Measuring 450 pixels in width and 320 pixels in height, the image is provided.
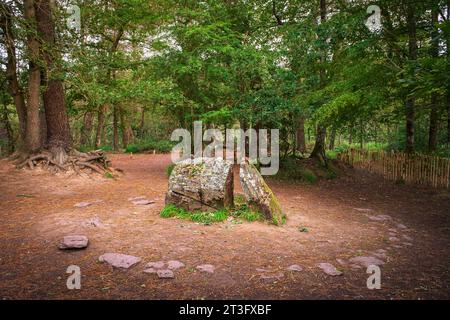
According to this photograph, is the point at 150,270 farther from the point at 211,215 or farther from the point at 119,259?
the point at 211,215

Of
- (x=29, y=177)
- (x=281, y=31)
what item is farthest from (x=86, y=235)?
(x=281, y=31)

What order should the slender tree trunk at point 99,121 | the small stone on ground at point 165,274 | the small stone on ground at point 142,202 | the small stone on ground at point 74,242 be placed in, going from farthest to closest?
the slender tree trunk at point 99,121, the small stone on ground at point 142,202, the small stone on ground at point 74,242, the small stone on ground at point 165,274

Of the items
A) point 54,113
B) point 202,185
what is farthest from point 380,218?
point 54,113

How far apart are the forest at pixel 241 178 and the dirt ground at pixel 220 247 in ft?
0.11

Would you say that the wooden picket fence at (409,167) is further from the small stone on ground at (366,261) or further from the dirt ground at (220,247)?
the small stone on ground at (366,261)

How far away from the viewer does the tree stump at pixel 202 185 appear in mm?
7113

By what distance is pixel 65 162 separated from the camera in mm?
11367

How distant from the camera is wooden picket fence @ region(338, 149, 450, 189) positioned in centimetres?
1136

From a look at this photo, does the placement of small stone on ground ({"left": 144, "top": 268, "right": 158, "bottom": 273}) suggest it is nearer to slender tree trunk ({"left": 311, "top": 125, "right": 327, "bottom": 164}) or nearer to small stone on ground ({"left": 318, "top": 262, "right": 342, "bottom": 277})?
small stone on ground ({"left": 318, "top": 262, "right": 342, "bottom": 277})

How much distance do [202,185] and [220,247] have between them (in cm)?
210

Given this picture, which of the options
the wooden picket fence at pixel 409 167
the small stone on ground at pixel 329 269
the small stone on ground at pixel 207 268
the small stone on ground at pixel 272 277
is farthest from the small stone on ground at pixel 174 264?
the wooden picket fence at pixel 409 167

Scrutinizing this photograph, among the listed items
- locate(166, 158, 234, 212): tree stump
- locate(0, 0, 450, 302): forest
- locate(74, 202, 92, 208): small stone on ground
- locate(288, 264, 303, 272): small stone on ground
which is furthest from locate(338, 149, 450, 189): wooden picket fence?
locate(74, 202, 92, 208): small stone on ground

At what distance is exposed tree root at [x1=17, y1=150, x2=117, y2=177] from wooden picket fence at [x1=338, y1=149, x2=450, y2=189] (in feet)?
40.1
